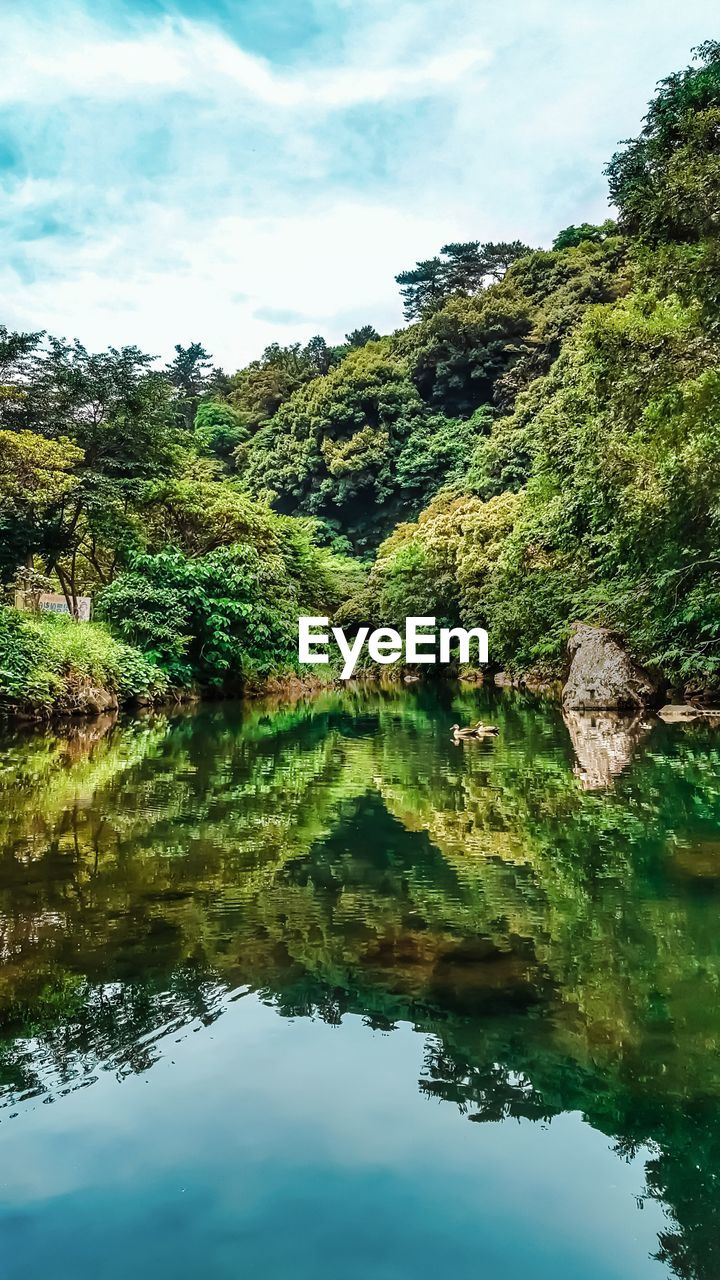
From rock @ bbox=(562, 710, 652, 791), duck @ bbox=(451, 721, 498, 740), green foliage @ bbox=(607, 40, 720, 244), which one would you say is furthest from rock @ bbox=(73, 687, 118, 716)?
green foliage @ bbox=(607, 40, 720, 244)

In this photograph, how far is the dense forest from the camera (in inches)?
466

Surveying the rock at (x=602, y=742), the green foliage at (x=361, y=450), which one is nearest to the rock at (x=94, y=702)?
the rock at (x=602, y=742)

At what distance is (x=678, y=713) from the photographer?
49.3ft

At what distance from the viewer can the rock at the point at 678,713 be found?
14.2 m

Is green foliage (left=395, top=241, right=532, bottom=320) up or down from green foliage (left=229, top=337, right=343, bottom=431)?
up

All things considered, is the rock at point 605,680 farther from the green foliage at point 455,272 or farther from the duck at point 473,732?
the green foliage at point 455,272

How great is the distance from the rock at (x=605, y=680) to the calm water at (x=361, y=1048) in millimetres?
10626

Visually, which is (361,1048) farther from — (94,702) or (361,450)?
(361,450)

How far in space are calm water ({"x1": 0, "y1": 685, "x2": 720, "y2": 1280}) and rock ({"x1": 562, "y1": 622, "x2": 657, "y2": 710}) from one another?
34.9 feet

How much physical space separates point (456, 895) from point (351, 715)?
12164mm

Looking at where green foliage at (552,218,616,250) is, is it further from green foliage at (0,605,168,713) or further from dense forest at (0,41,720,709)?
green foliage at (0,605,168,713)

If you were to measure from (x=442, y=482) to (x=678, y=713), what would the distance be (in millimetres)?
23419

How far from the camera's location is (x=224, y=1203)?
6.42 feet

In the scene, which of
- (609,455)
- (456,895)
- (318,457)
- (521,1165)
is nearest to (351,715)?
(609,455)
